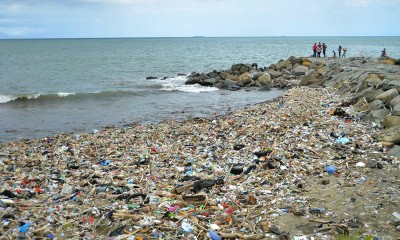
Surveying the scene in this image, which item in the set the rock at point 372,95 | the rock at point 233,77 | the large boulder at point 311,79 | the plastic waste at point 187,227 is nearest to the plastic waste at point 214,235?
the plastic waste at point 187,227

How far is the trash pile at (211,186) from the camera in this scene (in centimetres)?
549

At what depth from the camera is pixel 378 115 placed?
1119 cm

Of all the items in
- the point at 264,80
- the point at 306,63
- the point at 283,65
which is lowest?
the point at 264,80

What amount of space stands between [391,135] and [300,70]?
71.9ft

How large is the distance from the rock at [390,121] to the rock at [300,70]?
20.2m

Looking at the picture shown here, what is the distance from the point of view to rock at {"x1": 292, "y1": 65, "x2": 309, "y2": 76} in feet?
98.0

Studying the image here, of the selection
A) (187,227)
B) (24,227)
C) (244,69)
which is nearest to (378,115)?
(187,227)

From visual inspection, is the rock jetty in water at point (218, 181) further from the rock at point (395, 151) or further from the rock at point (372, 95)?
the rock at point (372, 95)

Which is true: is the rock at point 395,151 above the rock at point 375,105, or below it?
below

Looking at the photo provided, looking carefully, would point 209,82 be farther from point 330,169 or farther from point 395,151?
point 330,169

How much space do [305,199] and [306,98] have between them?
489 inches

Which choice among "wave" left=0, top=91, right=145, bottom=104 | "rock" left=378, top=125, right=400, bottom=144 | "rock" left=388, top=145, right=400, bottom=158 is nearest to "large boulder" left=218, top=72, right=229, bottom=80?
"wave" left=0, top=91, right=145, bottom=104

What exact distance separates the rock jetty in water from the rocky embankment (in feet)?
0.34

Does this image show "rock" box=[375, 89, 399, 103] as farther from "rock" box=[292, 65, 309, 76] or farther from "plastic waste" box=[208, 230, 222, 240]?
"rock" box=[292, 65, 309, 76]
